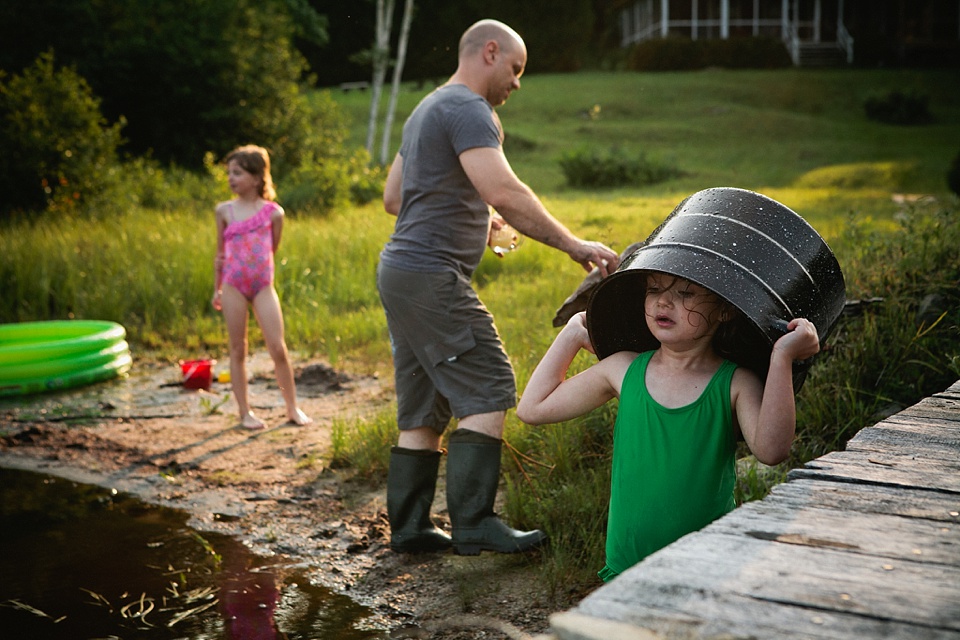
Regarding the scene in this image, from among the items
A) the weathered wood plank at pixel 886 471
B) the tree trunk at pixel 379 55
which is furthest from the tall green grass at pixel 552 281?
the tree trunk at pixel 379 55

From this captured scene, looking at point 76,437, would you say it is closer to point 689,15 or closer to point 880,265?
point 880,265

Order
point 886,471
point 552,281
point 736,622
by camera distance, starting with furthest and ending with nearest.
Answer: point 552,281, point 886,471, point 736,622

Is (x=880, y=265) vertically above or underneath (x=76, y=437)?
above

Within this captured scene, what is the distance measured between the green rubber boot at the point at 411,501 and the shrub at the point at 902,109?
27.6m

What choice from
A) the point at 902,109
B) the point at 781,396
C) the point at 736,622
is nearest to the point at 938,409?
the point at 781,396

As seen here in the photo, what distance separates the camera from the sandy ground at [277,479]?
12.6 feet

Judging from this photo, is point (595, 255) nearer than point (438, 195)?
Yes

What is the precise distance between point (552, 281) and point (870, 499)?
263 inches

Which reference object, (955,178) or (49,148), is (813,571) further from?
(955,178)

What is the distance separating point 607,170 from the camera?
20.0 m

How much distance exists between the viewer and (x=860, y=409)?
177 inches

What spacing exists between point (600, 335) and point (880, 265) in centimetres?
297

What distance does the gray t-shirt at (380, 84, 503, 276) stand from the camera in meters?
4.06

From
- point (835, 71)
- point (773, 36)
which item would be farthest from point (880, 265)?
point (773, 36)
